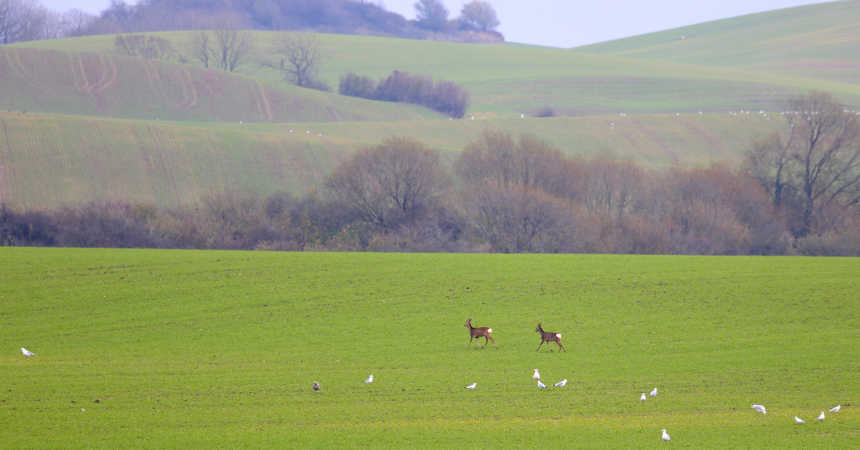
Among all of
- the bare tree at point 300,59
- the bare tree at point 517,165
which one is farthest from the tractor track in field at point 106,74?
the bare tree at point 517,165

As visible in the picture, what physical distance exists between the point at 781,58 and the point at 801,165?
125 m

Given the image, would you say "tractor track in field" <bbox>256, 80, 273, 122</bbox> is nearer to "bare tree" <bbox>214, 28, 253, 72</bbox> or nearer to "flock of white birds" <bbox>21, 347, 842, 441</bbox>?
"bare tree" <bbox>214, 28, 253, 72</bbox>

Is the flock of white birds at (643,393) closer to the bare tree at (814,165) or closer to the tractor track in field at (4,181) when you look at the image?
the tractor track in field at (4,181)

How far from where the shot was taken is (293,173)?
7862cm

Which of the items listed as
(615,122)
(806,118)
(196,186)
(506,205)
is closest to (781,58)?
(615,122)

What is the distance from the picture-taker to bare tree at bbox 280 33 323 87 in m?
162

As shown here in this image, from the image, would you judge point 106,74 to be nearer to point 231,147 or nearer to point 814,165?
point 231,147

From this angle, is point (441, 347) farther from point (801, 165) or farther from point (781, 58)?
point (781, 58)

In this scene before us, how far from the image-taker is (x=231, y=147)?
83.6 metres

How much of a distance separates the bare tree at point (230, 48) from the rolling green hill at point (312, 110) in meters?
3.27

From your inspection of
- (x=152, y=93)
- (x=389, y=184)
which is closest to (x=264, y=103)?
(x=152, y=93)

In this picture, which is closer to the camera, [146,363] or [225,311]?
[146,363]

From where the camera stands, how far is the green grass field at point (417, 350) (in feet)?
52.0

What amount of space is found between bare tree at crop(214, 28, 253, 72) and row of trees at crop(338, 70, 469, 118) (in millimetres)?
33520
